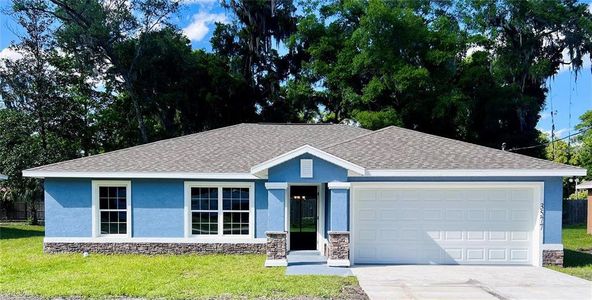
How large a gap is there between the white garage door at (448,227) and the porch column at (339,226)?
0.64m

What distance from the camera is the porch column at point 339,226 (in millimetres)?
11320

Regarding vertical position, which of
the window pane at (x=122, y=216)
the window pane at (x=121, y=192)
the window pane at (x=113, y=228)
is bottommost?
the window pane at (x=113, y=228)

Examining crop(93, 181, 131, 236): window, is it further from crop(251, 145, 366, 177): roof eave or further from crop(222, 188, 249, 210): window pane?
crop(251, 145, 366, 177): roof eave

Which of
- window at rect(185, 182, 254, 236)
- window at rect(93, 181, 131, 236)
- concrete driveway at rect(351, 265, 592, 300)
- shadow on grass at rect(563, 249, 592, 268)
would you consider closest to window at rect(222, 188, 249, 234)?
window at rect(185, 182, 254, 236)

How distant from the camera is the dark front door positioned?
44.4ft

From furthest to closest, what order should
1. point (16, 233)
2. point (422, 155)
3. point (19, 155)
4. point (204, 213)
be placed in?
point (19, 155)
point (16, 233)
point (204, 213)
point (422, 155)

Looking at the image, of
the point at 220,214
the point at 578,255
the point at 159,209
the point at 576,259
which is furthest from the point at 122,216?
the point at 578,255

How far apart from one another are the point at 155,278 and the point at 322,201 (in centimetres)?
518

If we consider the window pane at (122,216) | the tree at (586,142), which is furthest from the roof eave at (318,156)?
the tree at (586,142)

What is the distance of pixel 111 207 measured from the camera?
13.7 meters

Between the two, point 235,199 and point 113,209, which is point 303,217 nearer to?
point 235,199

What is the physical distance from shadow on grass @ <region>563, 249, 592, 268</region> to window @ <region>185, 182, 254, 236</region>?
894cm

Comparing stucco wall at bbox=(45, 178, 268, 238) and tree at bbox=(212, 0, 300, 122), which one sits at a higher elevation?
tree at bbox=(212, 0, 300, 122)

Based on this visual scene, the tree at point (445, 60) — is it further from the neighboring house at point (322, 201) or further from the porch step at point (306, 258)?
the porch step at point (306, 258)
